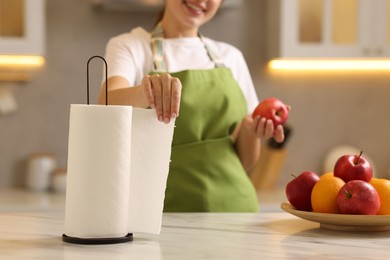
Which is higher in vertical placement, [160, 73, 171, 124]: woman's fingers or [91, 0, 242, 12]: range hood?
[91, 0, 242, 12]: range hood

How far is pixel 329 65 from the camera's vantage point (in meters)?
3.57

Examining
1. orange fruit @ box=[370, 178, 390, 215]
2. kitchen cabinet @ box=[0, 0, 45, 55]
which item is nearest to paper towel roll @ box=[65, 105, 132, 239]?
orange fruit @ box=[370, 178, 390, 215]

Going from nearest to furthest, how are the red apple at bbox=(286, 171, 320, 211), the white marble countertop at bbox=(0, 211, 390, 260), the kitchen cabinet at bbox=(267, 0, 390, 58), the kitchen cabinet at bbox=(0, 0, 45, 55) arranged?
the white marble countertop at bbox=(0, 211, 390, 260)
the red apple at bbox=(286, 171, 320, 211)
the kitchen cabinet at bbox=(0, 0, 45, 55)
the kitchen cabinet at bbox=(267, 0, 390, 58)

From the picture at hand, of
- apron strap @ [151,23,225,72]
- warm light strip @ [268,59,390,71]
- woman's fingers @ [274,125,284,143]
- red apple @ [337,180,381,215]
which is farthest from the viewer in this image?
warm light strip @ [268,59,390,71]

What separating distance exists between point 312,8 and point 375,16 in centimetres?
29

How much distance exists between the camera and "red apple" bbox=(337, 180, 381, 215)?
4.42 ft

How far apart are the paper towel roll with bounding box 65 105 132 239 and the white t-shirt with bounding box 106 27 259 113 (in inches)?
34.1

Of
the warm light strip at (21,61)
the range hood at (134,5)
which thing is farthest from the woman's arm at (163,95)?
the warm light strip at (21,61)

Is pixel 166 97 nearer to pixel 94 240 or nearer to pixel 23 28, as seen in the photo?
pixel 94 240

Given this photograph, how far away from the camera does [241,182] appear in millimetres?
2145

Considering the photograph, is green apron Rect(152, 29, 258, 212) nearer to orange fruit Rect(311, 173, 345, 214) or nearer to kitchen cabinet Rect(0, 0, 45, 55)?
orange fruit Rect(311, 173, 345, 214)

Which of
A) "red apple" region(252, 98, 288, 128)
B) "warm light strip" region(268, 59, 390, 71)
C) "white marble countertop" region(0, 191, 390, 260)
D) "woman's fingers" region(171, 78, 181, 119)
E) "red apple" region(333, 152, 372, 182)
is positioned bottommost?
"white marble countertop" region(0, 191, 390, 260)

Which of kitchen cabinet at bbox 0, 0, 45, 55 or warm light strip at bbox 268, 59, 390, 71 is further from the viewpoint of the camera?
warm light strip at bbox 268, 59, 390, 71

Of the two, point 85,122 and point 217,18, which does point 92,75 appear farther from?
point 85,122
